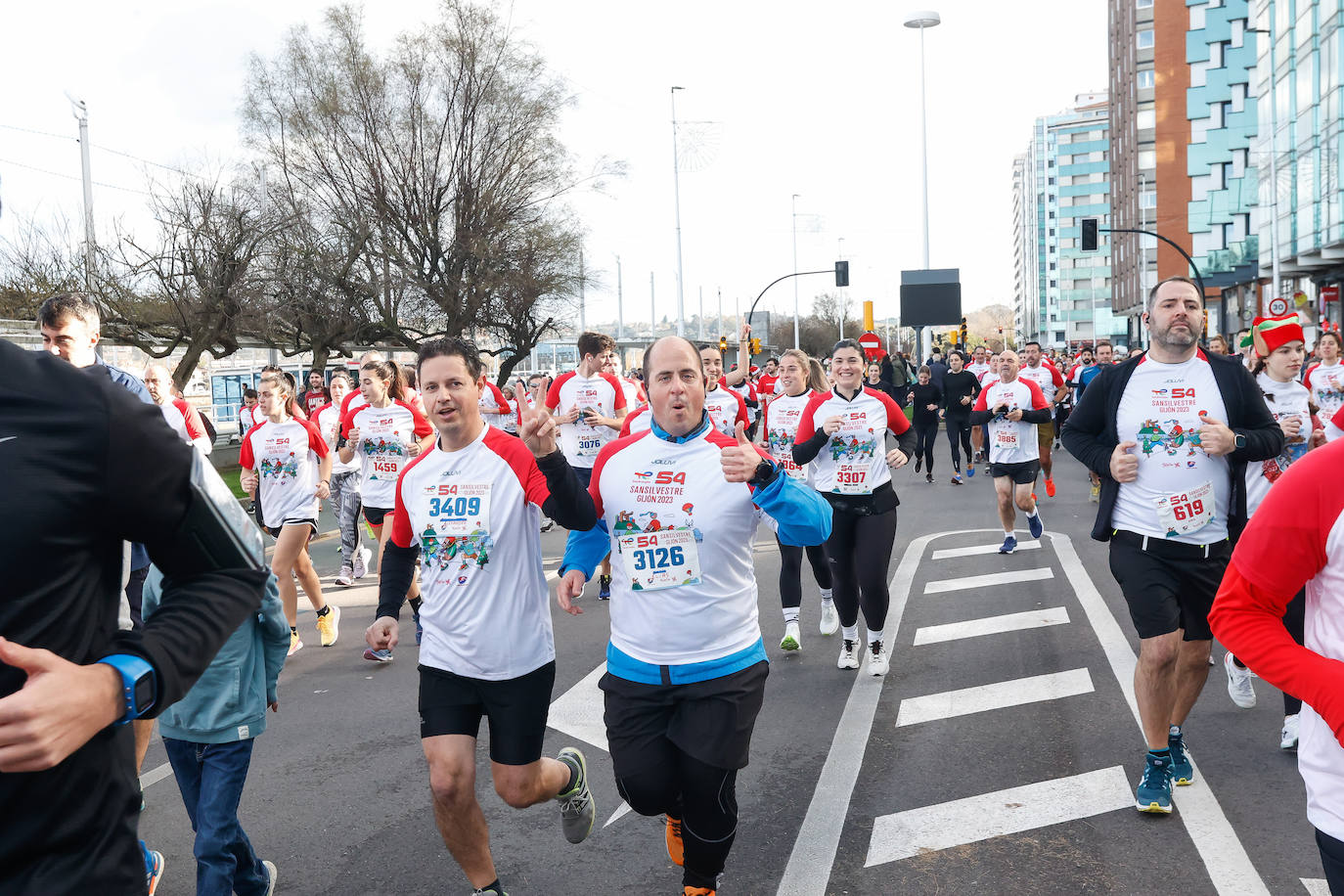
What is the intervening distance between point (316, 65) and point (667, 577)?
99.7 feet

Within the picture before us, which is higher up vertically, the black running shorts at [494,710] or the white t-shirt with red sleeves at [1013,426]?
the white t-shirt with red sleeves at [1013,426]

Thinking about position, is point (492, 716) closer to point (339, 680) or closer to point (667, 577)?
point (667, 577)

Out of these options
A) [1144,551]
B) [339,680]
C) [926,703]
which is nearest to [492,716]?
[1144,551]

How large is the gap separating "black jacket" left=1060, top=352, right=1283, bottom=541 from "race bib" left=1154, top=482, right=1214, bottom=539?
16cm

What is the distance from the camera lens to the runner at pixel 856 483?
711 centimetres

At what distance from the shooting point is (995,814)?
4.85m

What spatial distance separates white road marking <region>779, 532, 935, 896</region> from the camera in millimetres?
4301

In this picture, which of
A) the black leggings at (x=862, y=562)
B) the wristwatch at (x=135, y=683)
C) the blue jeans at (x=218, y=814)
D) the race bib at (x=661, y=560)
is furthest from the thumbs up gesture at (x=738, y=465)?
the black leggings at (x=862, y=562)

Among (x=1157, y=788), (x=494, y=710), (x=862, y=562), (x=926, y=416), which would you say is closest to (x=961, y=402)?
(x=926, y=416)

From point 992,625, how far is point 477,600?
5399 mm

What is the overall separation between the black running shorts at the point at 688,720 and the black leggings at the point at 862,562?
3286 millimetres

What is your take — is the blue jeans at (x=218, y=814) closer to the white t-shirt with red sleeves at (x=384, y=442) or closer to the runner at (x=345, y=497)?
the white t-shirt with red sleeves at (x=384, y=442)

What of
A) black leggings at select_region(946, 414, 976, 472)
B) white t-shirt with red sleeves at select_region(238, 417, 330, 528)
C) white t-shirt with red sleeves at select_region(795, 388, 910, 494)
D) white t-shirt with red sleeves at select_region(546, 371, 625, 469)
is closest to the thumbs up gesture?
white t-shirt with red sleeves at select_region(795, 388, 910, 494)

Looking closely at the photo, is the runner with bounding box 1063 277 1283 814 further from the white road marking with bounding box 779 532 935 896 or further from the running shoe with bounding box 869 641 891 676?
the running shoe with bounding box 869 641 891 676
